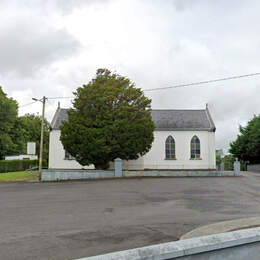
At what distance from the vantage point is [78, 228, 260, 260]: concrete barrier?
2.93m

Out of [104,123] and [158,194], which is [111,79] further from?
[158,194]

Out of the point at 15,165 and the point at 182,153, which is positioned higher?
the point at 182,153

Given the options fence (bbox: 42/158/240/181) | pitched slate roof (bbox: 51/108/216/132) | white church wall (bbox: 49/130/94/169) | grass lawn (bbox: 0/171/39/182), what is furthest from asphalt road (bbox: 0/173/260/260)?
pitched slate roof (bbox: 51/108/216/132)

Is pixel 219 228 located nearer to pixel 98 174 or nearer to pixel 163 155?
pixel 98 174

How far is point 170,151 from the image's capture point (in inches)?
1221

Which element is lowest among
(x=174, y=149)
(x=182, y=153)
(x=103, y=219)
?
(x=103, y=219)

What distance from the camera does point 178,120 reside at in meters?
32.7

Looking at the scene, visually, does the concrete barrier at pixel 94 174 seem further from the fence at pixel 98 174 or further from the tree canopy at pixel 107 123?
the tree canopy at pixel 107 123

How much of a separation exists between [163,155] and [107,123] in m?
11.3

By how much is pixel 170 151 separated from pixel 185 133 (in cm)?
285

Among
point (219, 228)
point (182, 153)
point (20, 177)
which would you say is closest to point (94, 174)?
point (20, 177)

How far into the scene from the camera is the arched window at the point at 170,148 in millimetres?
30961

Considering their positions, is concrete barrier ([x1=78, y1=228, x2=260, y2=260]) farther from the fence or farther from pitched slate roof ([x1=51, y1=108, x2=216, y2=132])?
pitched slate roof ([x1=51, y1=108, x2=216, y2=132])

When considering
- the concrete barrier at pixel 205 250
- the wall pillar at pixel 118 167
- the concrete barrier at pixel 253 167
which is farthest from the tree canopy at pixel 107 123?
the concrete barrier at pixel 253 167
